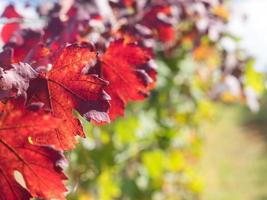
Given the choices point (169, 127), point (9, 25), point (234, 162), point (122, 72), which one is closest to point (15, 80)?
point (122, 72)

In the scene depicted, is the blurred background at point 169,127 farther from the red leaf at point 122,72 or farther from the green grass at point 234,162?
the green grass at point 234,162

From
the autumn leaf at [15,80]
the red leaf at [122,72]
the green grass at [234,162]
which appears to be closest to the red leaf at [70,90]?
the autumn leaf at [15,80]

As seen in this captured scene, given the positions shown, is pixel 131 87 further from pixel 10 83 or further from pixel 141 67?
pixel 10 83

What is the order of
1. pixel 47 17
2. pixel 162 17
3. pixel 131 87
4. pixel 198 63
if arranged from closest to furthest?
pixel 131 87, pixel 47 17, pixel 162 17, pixel 198 63

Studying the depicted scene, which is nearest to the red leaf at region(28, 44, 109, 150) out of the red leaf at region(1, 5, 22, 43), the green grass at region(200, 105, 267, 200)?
the red leaf at region(1, 5, 22, 43)

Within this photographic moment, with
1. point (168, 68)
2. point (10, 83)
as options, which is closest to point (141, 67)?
point (10, 83)

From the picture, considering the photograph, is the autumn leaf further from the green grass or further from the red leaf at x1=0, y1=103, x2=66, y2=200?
the green grass
